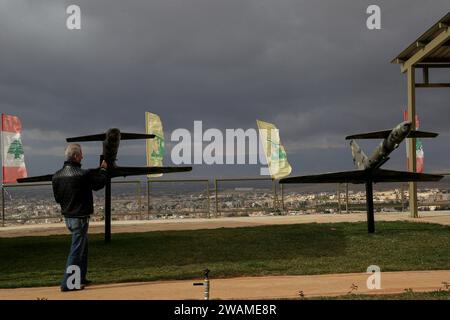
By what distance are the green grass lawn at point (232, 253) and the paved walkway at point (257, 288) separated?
509mm

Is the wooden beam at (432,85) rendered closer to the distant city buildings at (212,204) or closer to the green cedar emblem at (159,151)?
the distant city buildings at (212,204)

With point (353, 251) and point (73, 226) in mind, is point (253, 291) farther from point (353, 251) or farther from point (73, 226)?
point (353, 251)

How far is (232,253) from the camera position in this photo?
11.3 meters

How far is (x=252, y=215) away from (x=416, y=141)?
7.36 meters

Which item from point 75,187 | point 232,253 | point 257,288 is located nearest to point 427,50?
point 232,253

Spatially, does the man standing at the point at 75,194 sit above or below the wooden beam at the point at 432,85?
below

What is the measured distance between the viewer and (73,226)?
25.4 ft

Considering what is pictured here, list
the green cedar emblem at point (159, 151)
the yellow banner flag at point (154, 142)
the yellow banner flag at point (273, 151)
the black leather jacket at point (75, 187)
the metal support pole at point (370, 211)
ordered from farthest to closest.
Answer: the yellow banner flag at point (273, 151), the green cedar emblem at point (159, 151), the yellow banner flag at point (154, 142), the metal support pole at point (370, 211), the black leather jacket at point (75, 187)

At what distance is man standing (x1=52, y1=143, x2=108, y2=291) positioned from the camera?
7691 millimetres

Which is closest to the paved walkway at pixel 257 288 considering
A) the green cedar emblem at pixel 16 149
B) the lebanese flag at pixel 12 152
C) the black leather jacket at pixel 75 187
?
the black leather jacket at pixel 75 187

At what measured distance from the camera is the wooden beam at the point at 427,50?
17094 mm

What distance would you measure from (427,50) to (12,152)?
582 inches

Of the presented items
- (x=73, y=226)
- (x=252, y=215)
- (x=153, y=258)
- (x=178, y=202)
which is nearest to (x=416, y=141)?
(x=252, y=215)
